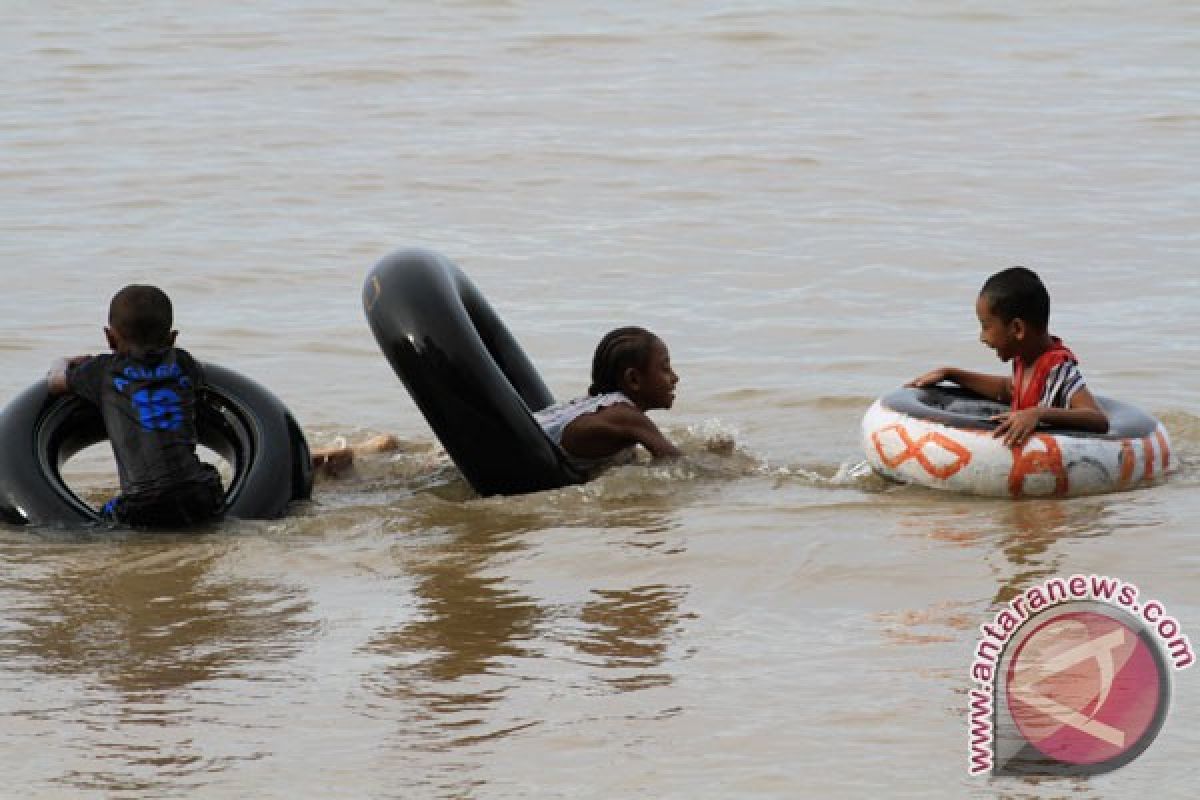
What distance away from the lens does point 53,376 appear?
8.58 metres

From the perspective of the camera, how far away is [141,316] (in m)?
8.29

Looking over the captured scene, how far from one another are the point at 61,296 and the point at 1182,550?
9269mm

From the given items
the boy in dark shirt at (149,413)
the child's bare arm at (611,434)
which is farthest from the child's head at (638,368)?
the boy in dark shirt at (149,413)

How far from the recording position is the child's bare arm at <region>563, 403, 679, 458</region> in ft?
30.2

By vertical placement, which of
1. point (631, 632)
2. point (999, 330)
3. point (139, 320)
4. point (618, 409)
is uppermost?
point (139, 320)

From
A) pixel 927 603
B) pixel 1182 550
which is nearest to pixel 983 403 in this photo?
pixel 1182 550

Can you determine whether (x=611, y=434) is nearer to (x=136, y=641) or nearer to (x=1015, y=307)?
(x=1015, y=307)

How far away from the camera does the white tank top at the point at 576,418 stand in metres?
9.25

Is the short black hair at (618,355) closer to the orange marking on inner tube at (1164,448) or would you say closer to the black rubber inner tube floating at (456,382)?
the black rubber inner tube floating at (456,382)

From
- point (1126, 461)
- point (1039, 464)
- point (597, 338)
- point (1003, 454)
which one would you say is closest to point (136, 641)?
point (1003, 454)

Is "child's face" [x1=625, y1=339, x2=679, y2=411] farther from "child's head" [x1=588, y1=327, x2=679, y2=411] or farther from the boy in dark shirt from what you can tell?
the boy in dark shirt

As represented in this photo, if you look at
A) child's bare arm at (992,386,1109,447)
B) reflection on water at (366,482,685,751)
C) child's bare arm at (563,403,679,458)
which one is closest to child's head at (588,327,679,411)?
child's bare arm at (563,403,679,458)

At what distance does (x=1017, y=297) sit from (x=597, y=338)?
16.6 feet

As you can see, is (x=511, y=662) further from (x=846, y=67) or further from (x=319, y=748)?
(x=846, y=67)
